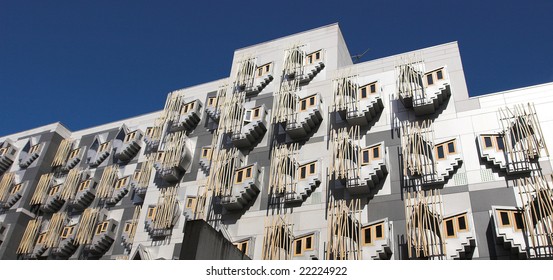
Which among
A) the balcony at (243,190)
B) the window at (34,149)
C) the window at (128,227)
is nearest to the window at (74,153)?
the window at (34,149)

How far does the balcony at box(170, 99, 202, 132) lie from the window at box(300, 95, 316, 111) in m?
12.8

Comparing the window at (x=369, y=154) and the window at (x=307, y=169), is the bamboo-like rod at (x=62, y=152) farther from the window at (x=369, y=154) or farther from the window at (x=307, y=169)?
the window at (x=369, y=154)

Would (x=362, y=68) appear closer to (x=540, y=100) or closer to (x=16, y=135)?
(x=540, y=100)

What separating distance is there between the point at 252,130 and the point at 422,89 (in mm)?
14020

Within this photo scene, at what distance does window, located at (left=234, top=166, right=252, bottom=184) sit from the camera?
35.6 meters

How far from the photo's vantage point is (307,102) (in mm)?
37469

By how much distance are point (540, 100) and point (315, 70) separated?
57.7 feet

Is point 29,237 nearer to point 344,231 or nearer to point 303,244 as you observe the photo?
point 303,244

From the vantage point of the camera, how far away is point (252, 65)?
4406 centimetres

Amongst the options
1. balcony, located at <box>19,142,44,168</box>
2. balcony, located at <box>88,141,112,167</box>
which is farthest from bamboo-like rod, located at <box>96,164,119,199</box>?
balcony, located at <box>19,142,44,168</box>

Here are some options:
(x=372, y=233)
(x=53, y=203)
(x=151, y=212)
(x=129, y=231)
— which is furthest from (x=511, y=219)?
(x=53, y=203)

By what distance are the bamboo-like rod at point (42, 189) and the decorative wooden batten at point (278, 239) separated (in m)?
31.9

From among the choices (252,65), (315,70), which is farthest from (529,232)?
(252,65)

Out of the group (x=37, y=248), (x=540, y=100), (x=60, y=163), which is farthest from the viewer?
(x=60, y=163)
